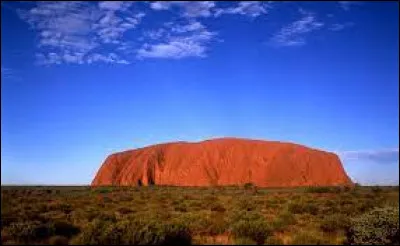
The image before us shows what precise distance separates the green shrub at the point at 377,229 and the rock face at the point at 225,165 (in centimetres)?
6559

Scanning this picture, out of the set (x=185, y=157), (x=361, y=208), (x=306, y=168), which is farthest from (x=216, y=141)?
(x=361, y=208)

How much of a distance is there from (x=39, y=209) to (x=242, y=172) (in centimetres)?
6542

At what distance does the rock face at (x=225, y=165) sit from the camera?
265 ft

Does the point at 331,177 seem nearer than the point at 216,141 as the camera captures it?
Yes

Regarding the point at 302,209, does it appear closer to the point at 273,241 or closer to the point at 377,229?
the point at 377,229

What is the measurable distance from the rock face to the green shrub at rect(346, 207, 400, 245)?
65593 millimetres

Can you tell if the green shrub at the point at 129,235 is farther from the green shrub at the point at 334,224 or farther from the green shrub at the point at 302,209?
the green shrub at the point at 302,209

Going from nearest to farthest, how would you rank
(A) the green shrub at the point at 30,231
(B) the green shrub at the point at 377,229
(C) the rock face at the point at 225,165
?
(A) the green shrub at the point at 30,231 < (B) the green shrub at the point at 377,229 < (C) the rock face at the point at 225,165

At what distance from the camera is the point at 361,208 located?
2219 centimetres

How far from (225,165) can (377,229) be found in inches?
3023

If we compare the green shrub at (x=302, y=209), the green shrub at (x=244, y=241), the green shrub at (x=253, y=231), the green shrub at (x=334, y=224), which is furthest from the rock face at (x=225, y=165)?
the green shrub at (x=244, y=241)

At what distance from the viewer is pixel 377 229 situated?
12.5m

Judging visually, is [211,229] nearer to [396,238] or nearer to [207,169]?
[396,238]

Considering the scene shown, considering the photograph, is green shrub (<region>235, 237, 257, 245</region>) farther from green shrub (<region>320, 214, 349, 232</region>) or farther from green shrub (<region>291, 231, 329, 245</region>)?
green shrub (<region>320, 214, 349, 232</region>)
